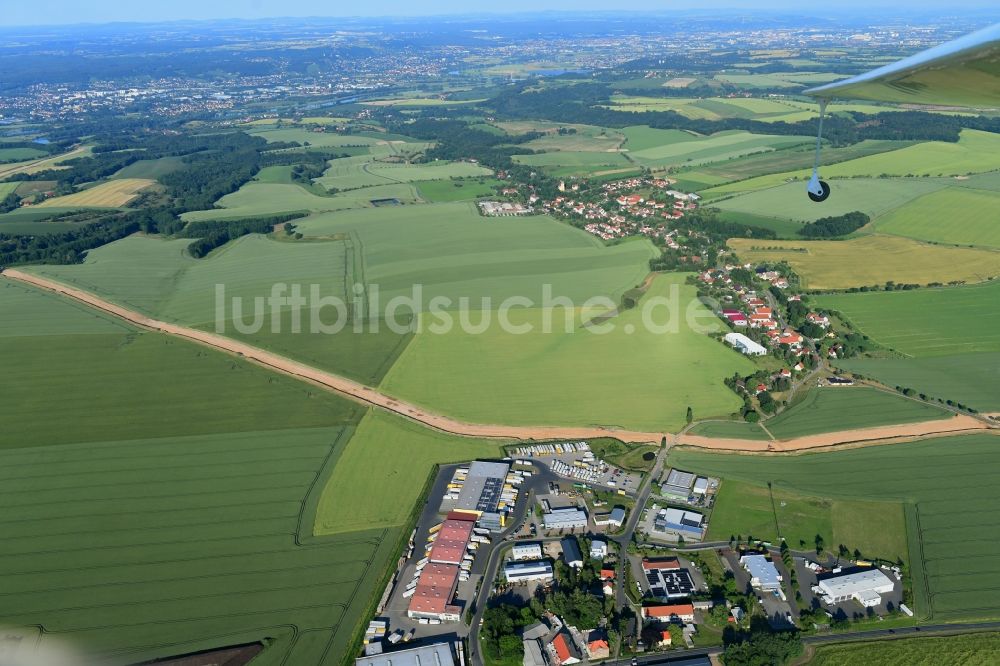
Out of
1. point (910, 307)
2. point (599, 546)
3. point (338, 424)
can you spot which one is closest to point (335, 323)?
point (338, 424)

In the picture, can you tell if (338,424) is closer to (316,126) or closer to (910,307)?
(910,307)

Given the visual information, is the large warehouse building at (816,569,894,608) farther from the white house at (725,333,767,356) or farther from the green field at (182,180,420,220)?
the green field at (182,180,420,220)

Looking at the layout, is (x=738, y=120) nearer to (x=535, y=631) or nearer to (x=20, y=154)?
(x=535, y=631)

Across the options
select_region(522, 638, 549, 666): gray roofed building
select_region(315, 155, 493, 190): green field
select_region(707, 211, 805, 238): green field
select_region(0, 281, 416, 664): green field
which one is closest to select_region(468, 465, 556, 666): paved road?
select_region(522, 638, 549, 666): gray roofed building

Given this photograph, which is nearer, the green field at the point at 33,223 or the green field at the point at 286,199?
the green field at the point at 33,223

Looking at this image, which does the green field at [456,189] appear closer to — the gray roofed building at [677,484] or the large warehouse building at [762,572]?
the gray roofed building at [677,484]

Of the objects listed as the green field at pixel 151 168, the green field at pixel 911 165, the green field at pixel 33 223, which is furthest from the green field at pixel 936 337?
the green field at pixel 151 168

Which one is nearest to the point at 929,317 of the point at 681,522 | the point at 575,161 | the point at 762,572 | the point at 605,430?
the point at 605,430
